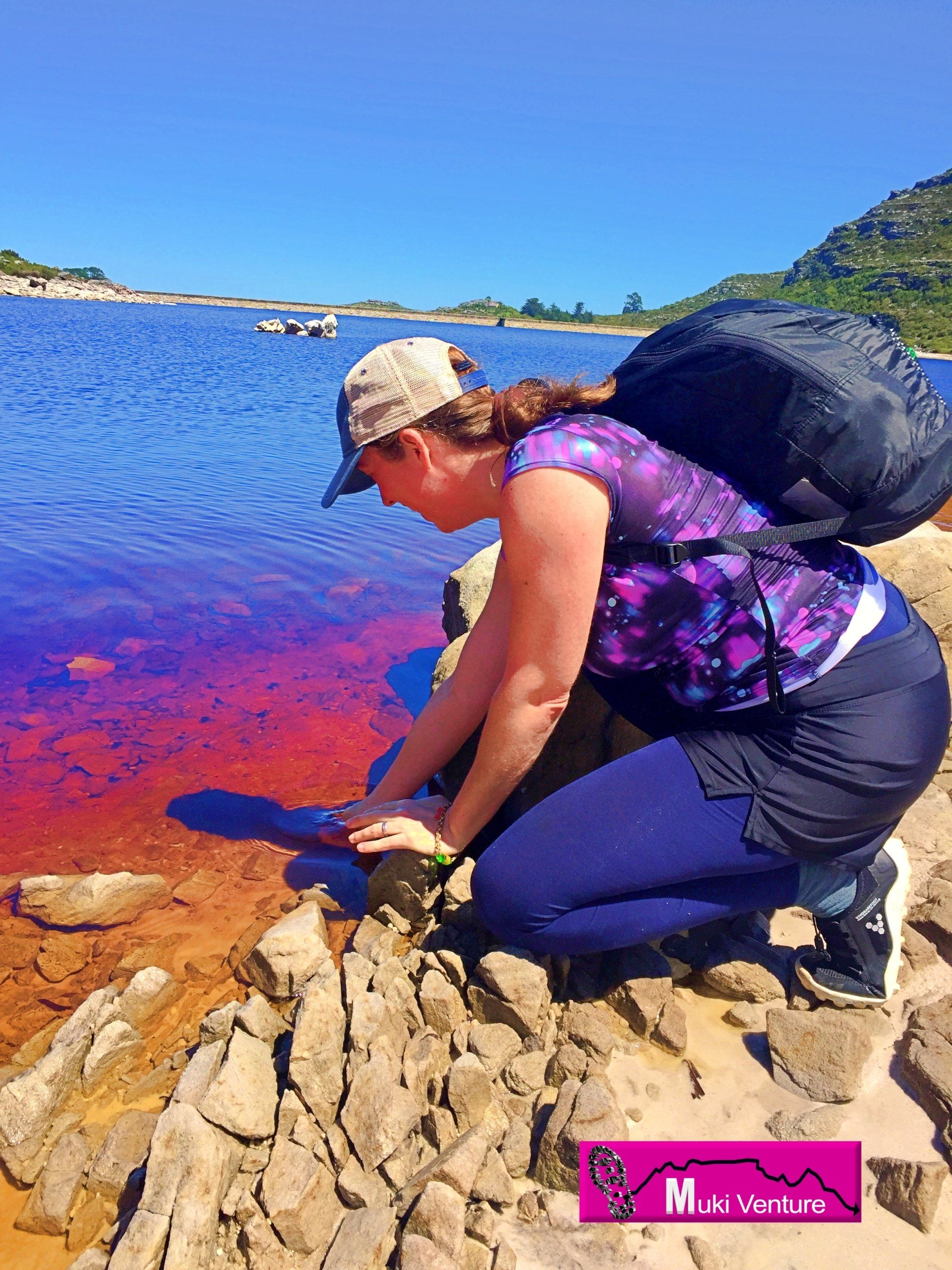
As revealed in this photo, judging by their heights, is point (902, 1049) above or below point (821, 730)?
below

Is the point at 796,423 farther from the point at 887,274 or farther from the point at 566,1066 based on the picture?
the point at 887,274

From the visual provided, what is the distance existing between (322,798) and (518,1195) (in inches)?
90.3

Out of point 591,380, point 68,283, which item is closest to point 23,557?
point 591,380

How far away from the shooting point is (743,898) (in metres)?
2.10

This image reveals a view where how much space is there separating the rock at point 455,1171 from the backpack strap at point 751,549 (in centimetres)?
119

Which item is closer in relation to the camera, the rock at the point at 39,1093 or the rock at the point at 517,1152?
the rock at the point at 517,1152

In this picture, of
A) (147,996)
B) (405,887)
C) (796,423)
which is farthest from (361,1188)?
(796,423)

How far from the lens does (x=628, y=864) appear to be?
1978 millimetres

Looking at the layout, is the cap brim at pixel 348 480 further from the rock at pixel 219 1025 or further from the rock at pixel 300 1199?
the rock at pixel 300 1199

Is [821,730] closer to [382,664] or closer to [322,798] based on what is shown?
[322,798]

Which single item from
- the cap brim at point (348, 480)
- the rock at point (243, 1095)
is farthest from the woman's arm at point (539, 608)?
the rock at point (243, 1095)

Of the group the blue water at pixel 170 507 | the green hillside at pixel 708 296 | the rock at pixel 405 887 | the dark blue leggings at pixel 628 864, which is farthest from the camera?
the green hillside at pixel 708 296

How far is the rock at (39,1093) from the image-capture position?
1.98 meters

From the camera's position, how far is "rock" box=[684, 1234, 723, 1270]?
1.55 m
